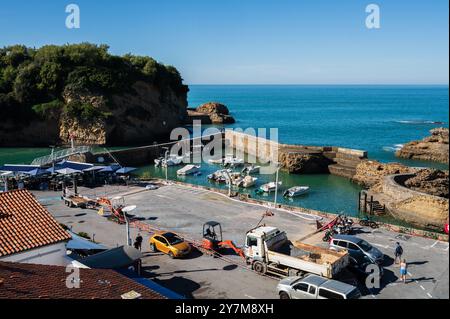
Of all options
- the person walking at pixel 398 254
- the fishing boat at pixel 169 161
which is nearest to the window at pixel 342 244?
the person walking at pixel 398 254

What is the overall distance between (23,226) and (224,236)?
35.5ft

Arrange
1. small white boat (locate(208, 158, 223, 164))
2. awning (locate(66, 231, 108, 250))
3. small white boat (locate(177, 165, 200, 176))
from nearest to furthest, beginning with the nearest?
1. awning (locate(66, 231, 108, 250))
2. small white boat (locate(177, 165, 200, 176))
3. small white boat (locate(208, 158, 223, 164))

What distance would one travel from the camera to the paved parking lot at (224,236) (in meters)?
17.7

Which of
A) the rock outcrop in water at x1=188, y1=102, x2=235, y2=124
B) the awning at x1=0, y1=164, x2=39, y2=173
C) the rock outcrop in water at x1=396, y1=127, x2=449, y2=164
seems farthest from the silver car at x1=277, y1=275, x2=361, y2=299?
the rock outcrop in water at x1=188, y1=102, x2=235, y2=124

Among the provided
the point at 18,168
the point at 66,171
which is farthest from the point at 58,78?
the point at 66,171

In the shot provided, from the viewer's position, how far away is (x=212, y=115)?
121 metres

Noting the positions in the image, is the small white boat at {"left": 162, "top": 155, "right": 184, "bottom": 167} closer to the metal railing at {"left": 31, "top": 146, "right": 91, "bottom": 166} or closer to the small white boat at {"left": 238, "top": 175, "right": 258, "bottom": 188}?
the metal railing at {"left": 31, "top": 146, "right": 91, "bottom": 166}

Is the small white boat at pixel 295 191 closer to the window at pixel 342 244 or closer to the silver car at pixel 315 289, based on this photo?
the window at pixel 342 244

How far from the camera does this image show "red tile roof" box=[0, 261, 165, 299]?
11.7 m

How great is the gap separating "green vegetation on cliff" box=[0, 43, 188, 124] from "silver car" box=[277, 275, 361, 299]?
6222 centimetres

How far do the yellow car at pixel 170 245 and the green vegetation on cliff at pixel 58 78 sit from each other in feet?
179

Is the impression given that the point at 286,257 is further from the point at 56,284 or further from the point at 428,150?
the point at 428,150
